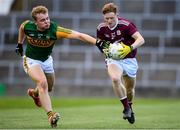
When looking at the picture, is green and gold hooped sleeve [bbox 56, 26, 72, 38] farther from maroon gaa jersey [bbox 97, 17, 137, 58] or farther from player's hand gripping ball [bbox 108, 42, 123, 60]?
maroon gaa jersey [bbox 97, 17, 137, 58]

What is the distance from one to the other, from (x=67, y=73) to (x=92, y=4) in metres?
3.67

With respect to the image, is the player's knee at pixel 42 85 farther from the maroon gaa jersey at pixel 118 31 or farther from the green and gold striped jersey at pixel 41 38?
the maroon gaa jersey at pixel 118 31

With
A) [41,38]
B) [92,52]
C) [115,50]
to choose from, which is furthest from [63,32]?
[92,52]

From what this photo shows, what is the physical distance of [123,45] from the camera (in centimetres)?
1515

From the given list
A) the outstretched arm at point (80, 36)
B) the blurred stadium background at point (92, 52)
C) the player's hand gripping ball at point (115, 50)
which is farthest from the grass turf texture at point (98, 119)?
the blurred stadium background at point (92, 52)

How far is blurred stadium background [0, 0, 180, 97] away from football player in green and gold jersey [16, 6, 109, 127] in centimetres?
1188

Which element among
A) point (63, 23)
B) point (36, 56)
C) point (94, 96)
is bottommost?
point (94, 96)

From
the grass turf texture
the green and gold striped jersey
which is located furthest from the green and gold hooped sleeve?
the grass turf texture

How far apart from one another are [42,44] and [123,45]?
4.81 feet

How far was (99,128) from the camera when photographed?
1402cm

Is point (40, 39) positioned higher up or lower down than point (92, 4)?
higher up

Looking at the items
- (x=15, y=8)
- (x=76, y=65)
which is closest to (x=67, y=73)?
(x=76, y=65)

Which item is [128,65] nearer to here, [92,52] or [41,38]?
[41,38]

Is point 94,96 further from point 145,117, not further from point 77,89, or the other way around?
point 145,117
